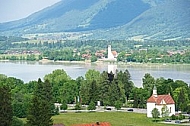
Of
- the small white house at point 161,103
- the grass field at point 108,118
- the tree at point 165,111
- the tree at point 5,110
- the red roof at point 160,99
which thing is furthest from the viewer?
the red roof at point 160,99

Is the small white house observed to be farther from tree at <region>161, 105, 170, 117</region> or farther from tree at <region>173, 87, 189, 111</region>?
tree at <region>173, 87, 189, 111</region>

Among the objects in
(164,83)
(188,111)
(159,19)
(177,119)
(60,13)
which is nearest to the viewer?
(177,119)

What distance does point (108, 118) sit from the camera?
31.2 feet

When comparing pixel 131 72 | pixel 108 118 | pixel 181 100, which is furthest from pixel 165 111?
pixel 131 72

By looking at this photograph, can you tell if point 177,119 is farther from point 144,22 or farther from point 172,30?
point 144,22

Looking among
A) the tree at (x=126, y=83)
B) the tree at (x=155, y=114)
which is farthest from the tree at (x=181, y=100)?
the tree at (x=126, y=83)

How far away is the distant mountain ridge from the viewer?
5109 cm

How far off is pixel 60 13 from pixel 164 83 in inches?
2257

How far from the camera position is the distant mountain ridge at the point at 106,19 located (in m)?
51.1

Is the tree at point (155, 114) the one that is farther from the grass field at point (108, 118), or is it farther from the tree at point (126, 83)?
the tree at point (126, 83)

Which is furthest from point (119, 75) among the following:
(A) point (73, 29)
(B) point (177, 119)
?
(A) point (73, 29)

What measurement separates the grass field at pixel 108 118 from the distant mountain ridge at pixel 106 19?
38204 mm

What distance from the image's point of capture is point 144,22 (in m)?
54.3

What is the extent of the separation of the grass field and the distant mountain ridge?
3820cm
